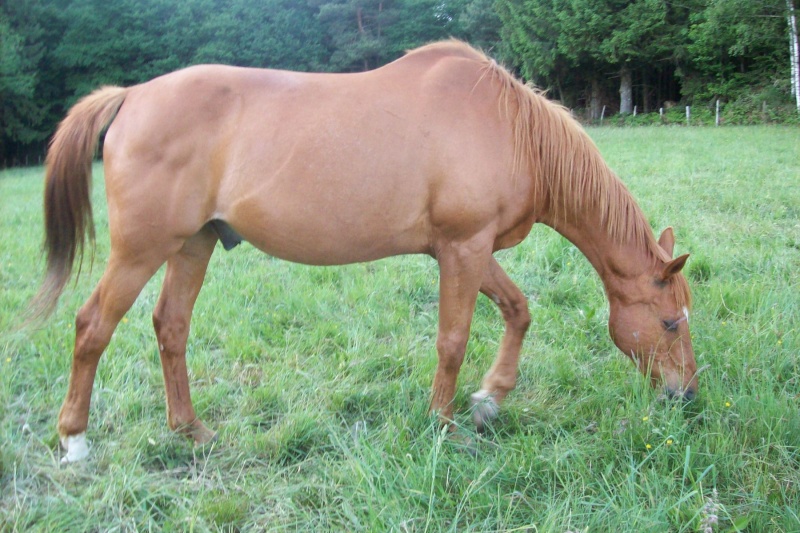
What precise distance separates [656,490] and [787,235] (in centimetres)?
442

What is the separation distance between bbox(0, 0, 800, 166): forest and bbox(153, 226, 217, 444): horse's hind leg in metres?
16.7

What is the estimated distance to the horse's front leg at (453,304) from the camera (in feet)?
8.89

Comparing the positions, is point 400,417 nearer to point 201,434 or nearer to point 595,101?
point 201,434

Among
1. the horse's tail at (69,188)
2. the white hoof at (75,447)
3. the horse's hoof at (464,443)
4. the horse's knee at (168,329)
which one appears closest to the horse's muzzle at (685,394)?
the horse's hoof at (464,443)

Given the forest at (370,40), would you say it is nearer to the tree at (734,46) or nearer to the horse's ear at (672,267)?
the tree at (734,46)

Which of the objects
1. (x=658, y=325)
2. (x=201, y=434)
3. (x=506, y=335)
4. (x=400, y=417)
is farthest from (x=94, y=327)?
(x=658, y=325)

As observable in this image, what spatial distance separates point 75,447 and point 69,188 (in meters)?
1.30

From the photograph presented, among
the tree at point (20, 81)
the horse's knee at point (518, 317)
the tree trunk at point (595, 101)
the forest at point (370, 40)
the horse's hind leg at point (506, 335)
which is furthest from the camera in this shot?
the tree trunk at point (595, 101)

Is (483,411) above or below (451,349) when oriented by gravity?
below

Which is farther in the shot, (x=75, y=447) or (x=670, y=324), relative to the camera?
(x=670, y=324)

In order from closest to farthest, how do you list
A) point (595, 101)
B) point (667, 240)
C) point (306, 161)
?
point (306, 161)
point (667, 240)
point (595, 101)

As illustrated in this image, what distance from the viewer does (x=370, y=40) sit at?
73.9 ft

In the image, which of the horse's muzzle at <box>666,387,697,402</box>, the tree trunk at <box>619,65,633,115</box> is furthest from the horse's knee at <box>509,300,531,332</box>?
the tree trunk at <box>619,65,633,115</box>

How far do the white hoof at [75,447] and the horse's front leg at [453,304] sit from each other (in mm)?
1700
